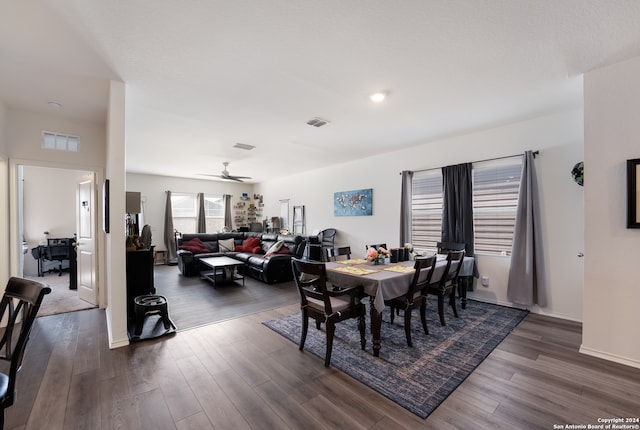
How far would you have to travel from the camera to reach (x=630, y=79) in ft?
7.91

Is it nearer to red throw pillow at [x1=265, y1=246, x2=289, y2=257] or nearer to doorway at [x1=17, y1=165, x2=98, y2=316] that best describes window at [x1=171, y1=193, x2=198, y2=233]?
doorway at [x1=17, y1=165, x2=98, y2=316]

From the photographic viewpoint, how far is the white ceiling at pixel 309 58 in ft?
6.05

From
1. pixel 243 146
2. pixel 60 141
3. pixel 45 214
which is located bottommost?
pixel 45 214

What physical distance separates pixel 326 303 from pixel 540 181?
3.43 m

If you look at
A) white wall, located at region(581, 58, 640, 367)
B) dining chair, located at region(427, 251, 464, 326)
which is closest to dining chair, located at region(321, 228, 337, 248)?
dining chair, located at region(427, 251, 464, 326)

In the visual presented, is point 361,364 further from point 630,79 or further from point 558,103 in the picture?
point 558,103

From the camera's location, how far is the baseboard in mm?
2373

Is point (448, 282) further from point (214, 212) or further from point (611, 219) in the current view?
point (214, 212)

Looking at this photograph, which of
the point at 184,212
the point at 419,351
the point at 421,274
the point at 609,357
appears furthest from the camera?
the point at 184,212

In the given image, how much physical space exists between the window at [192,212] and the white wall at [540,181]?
5.52 metres

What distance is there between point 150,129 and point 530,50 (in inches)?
186

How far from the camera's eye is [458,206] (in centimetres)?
437

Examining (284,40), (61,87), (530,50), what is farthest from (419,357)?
(61,87)

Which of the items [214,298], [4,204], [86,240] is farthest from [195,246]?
[4,204]
